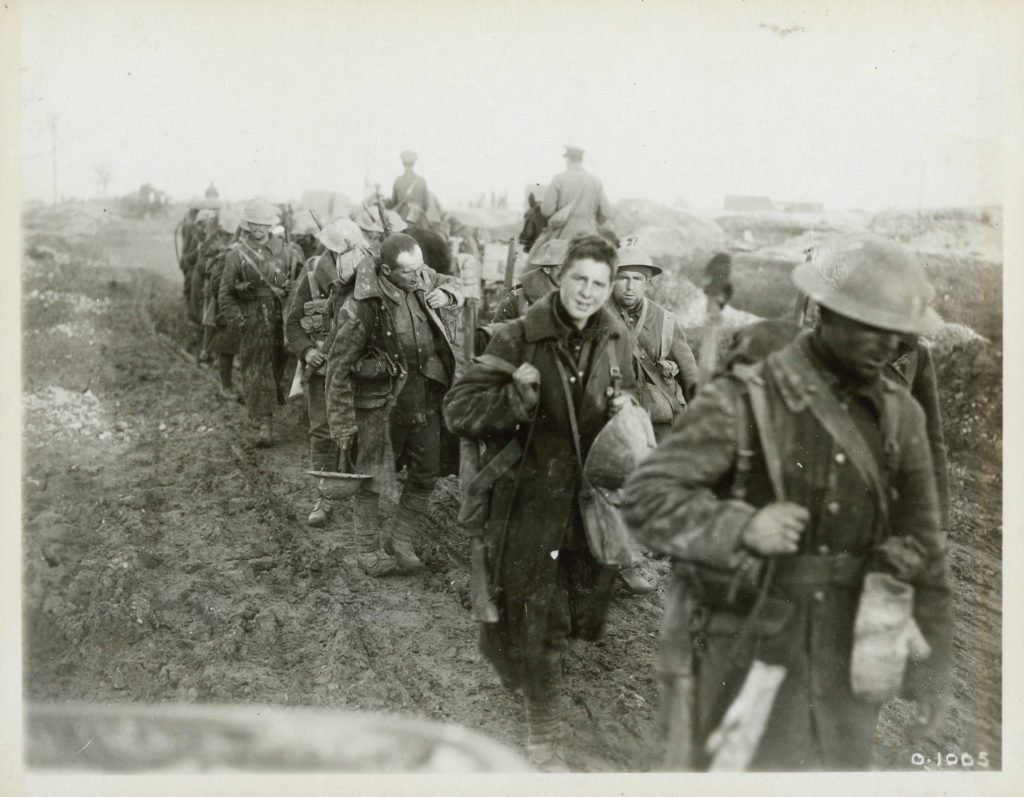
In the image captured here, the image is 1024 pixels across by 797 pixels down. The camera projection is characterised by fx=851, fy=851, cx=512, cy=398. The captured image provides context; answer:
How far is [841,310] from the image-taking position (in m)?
2.63

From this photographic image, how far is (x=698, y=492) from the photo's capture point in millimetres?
2641

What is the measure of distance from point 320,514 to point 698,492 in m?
4.85

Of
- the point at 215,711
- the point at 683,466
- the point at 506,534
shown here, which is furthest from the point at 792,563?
the point at 215,711

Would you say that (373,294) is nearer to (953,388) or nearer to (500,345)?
(500,345)

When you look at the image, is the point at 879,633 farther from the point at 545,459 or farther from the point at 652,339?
the point at 652,339

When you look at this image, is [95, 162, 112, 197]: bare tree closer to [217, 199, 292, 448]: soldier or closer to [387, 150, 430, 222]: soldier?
[217, 199, 292, 448]: soldier

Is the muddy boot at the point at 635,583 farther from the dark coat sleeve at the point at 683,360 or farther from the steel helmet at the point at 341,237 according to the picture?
the steel helmet at the point at 341,237

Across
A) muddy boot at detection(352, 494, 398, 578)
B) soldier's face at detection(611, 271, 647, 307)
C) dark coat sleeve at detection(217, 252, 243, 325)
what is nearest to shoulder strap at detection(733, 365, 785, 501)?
soldier's face at detection(611, 271, 647, 307)

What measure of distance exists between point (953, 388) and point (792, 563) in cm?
531

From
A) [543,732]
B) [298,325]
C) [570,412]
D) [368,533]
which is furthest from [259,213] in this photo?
[543,732]

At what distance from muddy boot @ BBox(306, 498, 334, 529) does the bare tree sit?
293 cm

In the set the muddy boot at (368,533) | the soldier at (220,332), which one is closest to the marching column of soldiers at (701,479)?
the muddy boot at (368,533)

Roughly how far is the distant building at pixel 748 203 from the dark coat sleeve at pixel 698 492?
443cm

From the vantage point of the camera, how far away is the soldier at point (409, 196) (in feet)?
35.4
